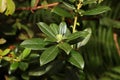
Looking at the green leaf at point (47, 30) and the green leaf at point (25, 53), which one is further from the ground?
the green leaf at point (47, 30)

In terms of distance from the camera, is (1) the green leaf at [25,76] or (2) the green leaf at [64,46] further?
(1) the green leaf at [25,76]

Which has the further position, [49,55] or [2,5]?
[2,5]

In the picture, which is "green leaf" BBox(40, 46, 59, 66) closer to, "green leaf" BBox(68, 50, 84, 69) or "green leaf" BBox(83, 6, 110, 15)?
"green leaf" BBox(68, 50, 84, 69)

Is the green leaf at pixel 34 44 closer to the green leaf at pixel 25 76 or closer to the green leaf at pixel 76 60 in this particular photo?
the green leaf at pixel 76 60

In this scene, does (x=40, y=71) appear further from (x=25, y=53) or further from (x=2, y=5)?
(x=2, y=5)

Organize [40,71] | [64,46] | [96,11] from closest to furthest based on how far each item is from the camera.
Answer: [64,46], [96,11], [40,71]

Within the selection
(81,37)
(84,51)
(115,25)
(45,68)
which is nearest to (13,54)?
(45,68)

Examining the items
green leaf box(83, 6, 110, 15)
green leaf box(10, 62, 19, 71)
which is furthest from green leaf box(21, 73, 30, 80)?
green leaf box(83, 6, 110, 15)

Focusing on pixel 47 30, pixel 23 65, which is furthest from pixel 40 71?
pixel 47 30

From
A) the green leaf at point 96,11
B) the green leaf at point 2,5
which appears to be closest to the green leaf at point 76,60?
the green leaf at point 96,11
